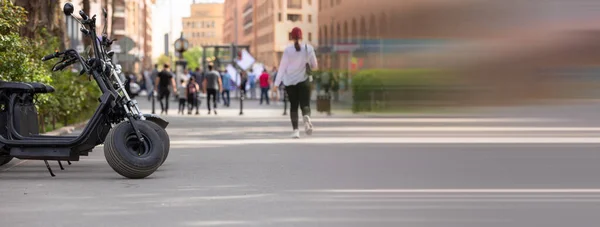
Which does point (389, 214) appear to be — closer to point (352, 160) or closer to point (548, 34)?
point (352, 160)

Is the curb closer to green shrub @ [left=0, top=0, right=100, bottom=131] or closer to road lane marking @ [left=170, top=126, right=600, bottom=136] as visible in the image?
green shrub @ [left=0, top=0, right=100, bottom=131]

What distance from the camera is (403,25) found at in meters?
28.5

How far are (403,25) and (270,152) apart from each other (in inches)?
565

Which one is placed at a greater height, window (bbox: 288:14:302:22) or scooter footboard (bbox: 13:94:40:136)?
window (bbox: 288:14:302:22)

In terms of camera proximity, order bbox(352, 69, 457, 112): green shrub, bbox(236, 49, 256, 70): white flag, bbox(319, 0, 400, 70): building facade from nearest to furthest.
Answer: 1. bbox(319, 0, 400, 70): building facade
2. bbox(352, 69, 457, 112): green shrub
3. bbox(236, 49, 256, 70): white flag

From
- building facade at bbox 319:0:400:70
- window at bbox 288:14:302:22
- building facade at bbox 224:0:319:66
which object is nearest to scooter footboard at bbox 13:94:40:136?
building facade at bbox 319:0:400:70

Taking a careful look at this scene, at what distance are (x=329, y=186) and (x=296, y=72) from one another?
7.86 metres

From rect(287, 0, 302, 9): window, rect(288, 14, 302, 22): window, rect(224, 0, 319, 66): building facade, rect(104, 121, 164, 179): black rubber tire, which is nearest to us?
rect(104, 121, 164, 179): black rubber tire

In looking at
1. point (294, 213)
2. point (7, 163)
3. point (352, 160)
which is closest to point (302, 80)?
point (352, 160)

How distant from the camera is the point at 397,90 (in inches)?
1341

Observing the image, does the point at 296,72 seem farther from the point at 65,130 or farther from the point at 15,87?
the point at 15,87

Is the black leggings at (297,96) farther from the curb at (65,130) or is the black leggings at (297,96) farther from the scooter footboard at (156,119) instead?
the scooter footboard at (156,119)

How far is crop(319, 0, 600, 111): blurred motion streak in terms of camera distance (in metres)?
24.8

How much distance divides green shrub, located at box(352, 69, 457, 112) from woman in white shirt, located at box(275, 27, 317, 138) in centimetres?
1259
